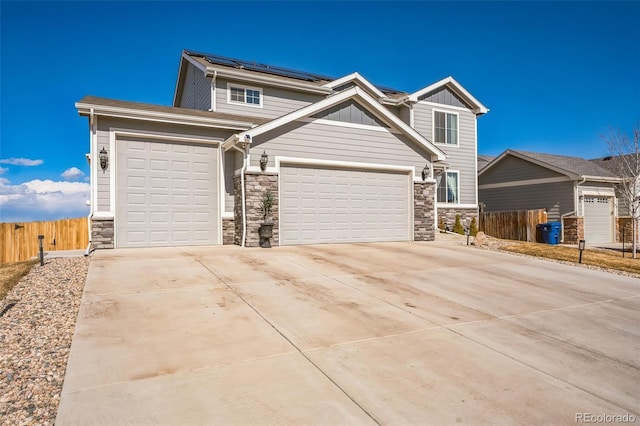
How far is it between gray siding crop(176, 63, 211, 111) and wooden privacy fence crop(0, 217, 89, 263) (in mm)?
6450

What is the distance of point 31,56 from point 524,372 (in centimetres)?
1523

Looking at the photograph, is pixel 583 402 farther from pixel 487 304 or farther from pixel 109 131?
pixel 109 131

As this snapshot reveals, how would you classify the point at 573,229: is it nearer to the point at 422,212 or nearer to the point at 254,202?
the point at 422,212

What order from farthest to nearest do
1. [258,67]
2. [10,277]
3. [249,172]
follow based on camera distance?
[258,67] → [249,172] → [10,277]

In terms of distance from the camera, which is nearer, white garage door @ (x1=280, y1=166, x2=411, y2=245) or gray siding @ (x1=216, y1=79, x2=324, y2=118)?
white garage door @ (x1=280, y1=166, x2=411, y2=245)

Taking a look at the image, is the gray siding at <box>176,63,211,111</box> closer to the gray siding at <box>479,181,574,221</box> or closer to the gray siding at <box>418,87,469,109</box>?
the gray siding at <box>418,87,469,109</box>

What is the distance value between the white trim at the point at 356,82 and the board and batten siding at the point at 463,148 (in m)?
2.29

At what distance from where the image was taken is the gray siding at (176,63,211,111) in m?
15.0

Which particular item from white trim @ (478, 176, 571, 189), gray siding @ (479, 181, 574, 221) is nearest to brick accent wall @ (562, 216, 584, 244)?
gray siding @ (479, 181, 574, 221)

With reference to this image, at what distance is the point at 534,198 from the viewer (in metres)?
20.0

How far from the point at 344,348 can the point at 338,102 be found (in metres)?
9.43

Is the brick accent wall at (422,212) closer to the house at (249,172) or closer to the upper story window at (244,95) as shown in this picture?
the house at (249,172)

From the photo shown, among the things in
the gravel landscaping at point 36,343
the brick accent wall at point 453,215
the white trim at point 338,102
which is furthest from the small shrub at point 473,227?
the gravel landscaping at point 36,343

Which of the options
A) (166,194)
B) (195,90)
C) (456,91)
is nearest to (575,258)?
(456,91)
